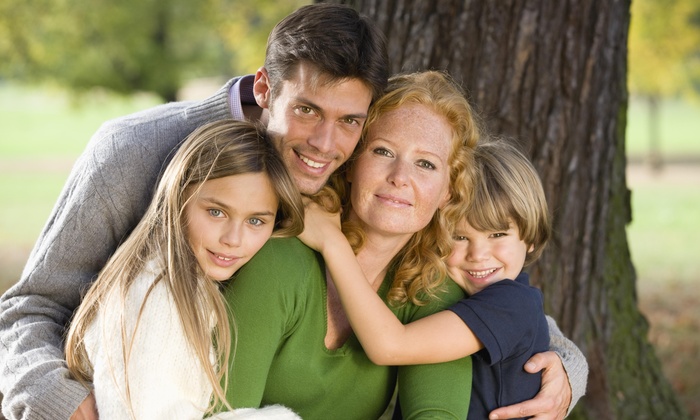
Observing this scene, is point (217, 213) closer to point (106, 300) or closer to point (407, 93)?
point (106, 300)

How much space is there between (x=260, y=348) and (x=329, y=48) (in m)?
1.06

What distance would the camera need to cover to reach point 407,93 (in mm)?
2912

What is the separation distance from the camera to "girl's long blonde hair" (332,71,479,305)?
9.55 feet

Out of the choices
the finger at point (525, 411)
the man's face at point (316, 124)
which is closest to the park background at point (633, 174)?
A: the finger at point (525, 411)

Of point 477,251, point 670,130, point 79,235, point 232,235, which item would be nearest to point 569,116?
point 477,251

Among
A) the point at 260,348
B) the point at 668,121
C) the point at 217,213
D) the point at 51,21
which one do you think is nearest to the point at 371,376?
the point at 260,348

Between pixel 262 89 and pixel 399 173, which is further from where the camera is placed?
pixel 262 89

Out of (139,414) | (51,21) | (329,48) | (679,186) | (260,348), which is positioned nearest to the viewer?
(139,414)

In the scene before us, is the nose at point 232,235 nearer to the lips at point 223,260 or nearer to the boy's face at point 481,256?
the lips at point 223,260

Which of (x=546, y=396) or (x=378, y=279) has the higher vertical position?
(x=378, y=279)

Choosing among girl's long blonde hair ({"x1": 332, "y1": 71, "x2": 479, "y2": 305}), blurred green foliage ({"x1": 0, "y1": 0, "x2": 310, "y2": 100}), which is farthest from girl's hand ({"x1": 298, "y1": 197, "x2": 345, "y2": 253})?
blurred green foliage ({"x1": 0, "y1": 0, "x2": 310, "y2": 100})

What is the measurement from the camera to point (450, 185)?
9.73 ft

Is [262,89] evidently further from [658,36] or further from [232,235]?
[658,36]

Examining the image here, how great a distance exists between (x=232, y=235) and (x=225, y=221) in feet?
0.30
